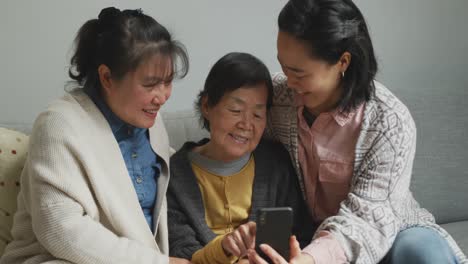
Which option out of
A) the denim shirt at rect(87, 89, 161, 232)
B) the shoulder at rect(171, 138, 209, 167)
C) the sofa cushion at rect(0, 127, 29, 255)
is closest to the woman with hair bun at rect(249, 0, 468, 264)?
the shoulder at rect(171, 138, 209, 167)

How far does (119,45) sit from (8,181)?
17.5 inches

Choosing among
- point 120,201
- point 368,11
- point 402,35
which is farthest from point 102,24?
point 402,35

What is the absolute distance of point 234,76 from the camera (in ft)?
4.85

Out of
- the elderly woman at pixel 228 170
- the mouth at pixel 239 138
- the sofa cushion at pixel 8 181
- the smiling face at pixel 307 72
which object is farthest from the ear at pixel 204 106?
the sofa cushion at pixel 8 181

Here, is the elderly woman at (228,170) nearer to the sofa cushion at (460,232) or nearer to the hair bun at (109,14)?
the hair bun at (109,14)

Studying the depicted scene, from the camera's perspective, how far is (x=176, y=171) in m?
1.57

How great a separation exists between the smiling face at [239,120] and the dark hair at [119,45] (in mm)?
143

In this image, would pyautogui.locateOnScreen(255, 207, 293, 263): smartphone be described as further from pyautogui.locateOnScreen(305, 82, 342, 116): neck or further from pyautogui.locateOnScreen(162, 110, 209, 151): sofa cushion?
pyautogui.locateOnScreen(162, 110, 209, 151): sofa cushion

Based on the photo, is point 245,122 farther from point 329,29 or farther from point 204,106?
point 329,29

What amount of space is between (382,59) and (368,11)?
187 millimetres

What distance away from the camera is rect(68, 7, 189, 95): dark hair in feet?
4.45

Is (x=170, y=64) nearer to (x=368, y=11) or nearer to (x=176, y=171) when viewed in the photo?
(x=176, y=171)

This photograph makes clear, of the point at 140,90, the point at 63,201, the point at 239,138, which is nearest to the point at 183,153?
the point at 239,138

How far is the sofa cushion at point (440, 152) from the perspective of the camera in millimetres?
1910
